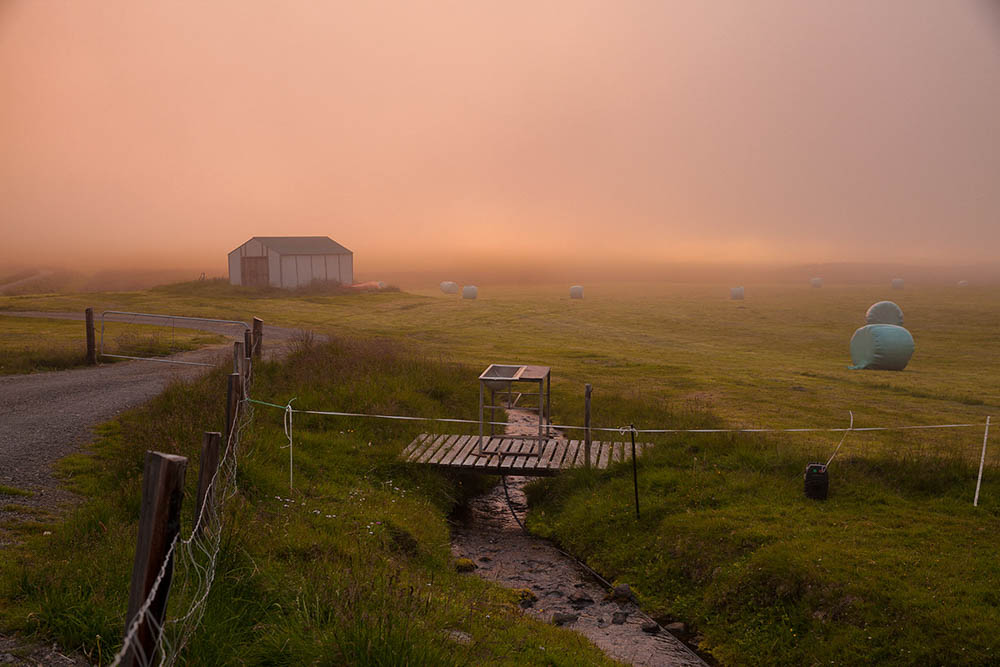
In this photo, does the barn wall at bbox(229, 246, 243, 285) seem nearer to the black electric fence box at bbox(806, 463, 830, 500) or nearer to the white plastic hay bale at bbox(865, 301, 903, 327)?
the white plastic hay bale at bbox(865, 301, 903, 327)

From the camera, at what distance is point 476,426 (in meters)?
18.1

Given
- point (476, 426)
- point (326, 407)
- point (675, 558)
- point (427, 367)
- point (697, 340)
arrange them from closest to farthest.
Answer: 1. point (675, 558)
2. point (326, 407)
3. point (476, 426)
4. point (427, 367)
5. point (697, 340)

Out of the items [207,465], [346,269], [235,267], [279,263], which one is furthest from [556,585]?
[346,269]

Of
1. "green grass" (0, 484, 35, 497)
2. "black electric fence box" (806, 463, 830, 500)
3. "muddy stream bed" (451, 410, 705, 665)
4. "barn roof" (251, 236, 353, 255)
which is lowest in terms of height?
"muddy stream bed" (451, 410, 705, 665)

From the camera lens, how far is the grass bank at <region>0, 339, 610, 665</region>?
5.71m

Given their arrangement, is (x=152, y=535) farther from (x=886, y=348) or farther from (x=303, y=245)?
(x=303, y=245)

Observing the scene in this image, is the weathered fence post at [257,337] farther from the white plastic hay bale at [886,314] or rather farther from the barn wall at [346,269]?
the barn wall at [346,269]

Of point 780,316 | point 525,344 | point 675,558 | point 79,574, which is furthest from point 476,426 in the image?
point 780,316

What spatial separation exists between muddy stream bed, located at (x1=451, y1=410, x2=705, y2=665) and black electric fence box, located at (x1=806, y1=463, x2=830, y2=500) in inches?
153

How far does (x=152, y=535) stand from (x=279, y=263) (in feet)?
198

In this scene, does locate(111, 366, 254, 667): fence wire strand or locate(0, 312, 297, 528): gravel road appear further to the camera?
locate(0, 312, 297, 528): gravel road

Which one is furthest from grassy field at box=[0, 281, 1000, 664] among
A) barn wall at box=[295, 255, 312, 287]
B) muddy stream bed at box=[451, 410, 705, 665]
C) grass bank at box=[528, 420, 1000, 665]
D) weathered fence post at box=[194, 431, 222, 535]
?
barn wall at box=[295, 255, 312, 287]

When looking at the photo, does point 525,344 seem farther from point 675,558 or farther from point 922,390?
point 675,558

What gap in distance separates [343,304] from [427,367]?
35.8 m
